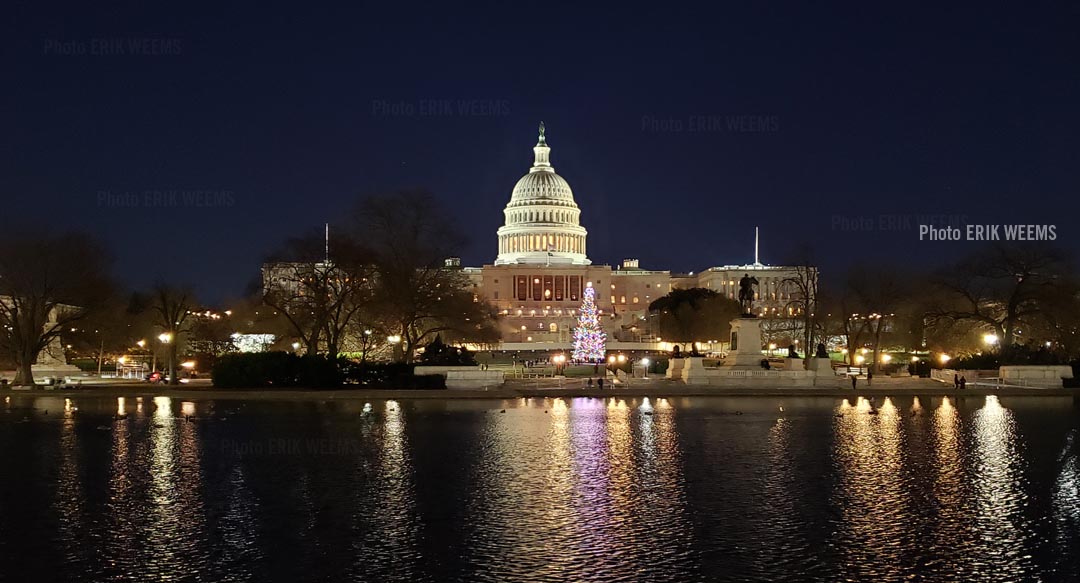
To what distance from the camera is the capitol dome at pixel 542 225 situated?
173125 millimetres

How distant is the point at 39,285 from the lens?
5069 centimetres

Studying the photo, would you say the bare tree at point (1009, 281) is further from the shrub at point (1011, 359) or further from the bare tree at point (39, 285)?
the bare tree at point (39, 285)

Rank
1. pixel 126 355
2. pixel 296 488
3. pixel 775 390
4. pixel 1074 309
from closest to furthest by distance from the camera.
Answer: pixel 296 488
pixel 775 390
pixel 1074 309
pixel 126 355

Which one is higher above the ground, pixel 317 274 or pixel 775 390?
pixel 317 274

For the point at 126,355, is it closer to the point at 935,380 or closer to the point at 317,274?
the point at 317,274

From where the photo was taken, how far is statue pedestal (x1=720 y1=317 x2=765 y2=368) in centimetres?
5097

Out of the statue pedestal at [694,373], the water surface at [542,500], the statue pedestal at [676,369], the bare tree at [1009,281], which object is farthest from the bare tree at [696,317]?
the water surface at [542,500]

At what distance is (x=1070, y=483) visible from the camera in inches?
744

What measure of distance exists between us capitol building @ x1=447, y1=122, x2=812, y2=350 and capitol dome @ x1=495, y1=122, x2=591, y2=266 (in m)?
0.17

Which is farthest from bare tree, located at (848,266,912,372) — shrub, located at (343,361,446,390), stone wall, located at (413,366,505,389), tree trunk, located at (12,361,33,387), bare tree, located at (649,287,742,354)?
tree trunk, located at (12,361,33,387)

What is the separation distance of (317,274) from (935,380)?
105 ft

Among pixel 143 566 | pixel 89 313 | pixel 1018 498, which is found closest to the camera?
pixel 143 566

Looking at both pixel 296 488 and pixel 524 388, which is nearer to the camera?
pixel 296 488

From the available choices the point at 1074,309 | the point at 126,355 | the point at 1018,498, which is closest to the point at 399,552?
the point at 1018,498
